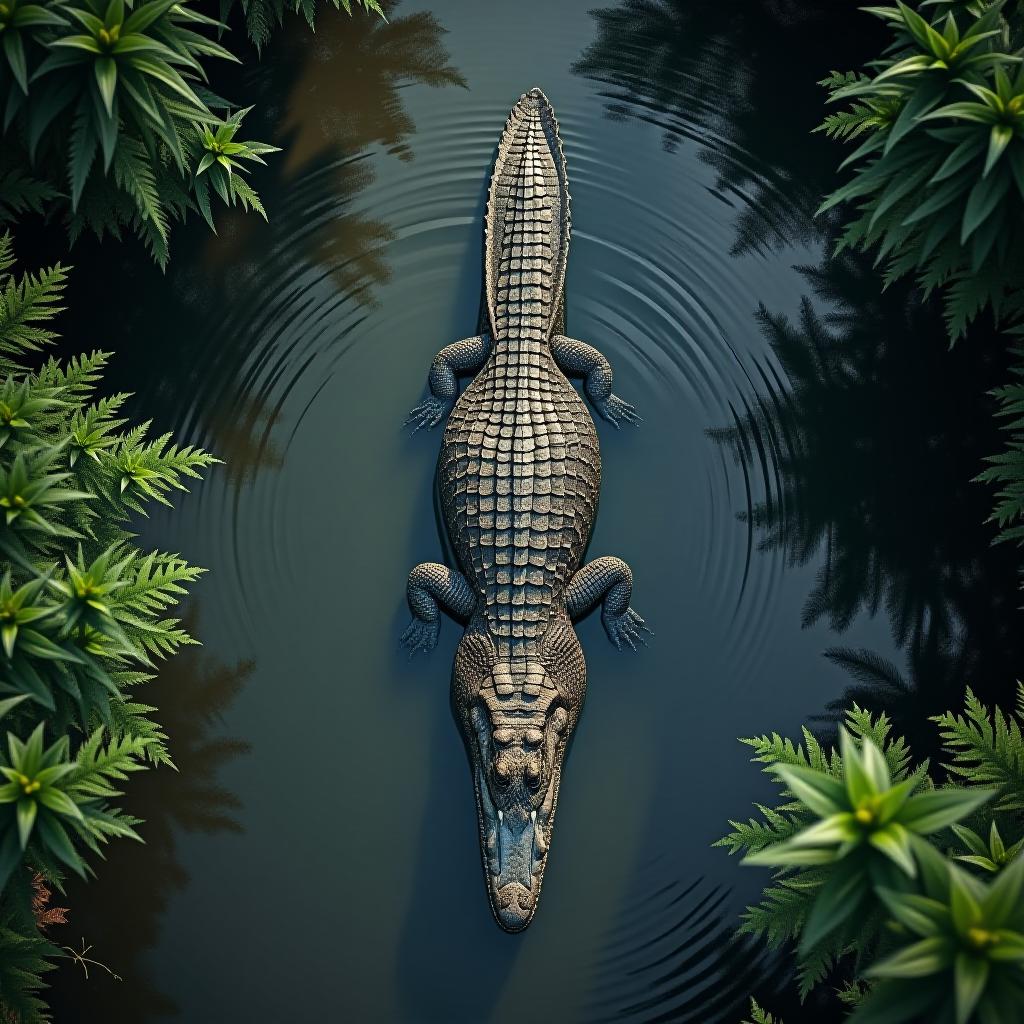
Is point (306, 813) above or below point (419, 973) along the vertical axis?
above

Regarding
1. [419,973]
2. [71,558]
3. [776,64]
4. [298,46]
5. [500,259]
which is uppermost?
[776,64]

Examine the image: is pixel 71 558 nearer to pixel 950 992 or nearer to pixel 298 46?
pixel 298 46

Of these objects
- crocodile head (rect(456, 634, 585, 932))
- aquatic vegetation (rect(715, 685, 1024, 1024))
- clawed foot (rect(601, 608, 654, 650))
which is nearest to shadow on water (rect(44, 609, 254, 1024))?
crocodile head (rect(456, 634, 585, 932))

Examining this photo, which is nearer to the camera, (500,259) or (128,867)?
(128,867)

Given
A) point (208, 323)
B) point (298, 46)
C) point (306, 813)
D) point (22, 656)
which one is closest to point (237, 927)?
point (306, 813)

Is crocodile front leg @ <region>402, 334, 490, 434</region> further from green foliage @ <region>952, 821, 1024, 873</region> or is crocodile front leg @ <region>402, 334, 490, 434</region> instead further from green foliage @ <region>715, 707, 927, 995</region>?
green foliage @ <region>952, 821, 1024, 873</region>

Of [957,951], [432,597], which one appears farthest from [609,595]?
[957,951]
